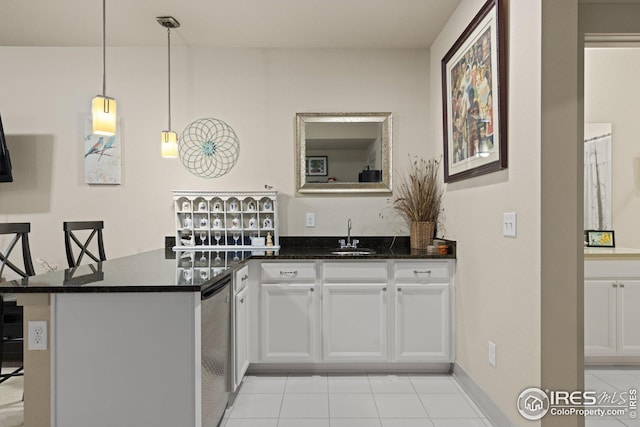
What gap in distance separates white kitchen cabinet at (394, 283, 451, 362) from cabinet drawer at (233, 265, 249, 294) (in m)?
1.09

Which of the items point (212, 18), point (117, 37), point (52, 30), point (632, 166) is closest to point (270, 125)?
point (212, 18)

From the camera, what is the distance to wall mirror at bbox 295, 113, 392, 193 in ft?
11.8

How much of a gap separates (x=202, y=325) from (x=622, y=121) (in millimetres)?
3662

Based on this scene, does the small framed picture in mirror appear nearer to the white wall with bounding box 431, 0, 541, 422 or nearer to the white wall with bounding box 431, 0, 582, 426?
the white wall with bounding box 431, 0, 541, 422

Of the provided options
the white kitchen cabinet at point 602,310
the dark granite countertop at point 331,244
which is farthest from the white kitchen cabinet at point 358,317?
the white kitchen cabinet at point 602,310

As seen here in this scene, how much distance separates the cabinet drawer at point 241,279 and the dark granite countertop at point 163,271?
0.07 meters

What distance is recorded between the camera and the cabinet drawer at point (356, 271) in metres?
3.01

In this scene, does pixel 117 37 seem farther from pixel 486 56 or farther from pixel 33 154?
pixel 486 56

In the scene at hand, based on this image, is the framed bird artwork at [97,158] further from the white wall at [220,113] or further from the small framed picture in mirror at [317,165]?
the small framed picture in mirror at [317,165]

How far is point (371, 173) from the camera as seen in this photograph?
3.61 m

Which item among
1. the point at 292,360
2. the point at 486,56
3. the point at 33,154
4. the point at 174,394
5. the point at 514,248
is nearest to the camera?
the point at 174,394

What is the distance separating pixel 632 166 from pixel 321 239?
Result: 8.61 ft

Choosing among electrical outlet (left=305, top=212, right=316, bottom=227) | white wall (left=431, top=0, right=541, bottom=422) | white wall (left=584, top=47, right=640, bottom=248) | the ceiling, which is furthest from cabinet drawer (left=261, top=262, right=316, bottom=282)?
white wall (left=584, top=47, right=640, bottom=248)

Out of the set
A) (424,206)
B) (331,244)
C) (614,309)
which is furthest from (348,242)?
(614,309)
